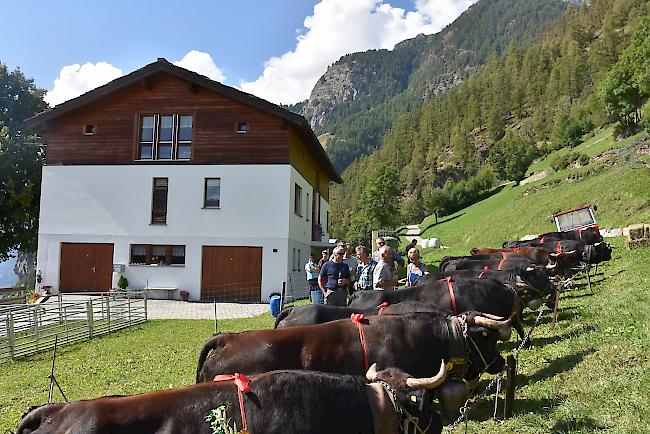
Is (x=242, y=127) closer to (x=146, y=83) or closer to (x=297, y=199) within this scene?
(x=297, y=199)

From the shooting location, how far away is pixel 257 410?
10.3 feet

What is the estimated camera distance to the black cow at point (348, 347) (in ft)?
15.8

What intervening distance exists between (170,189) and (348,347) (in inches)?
822

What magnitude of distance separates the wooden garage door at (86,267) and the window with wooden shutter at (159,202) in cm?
239

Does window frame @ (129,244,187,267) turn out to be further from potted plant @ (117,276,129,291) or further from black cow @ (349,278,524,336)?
black cow @ (349,278,524,336)

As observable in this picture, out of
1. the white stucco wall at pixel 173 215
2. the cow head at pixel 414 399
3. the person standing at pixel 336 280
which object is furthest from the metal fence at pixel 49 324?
the cow head at pixel 414 399

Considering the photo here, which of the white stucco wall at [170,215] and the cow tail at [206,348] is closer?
the cow tail at [206,348]

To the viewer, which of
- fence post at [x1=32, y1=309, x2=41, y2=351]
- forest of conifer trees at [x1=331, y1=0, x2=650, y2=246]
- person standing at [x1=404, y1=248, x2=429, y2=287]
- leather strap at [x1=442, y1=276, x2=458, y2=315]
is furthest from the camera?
forest of conifer trees at [x1=331, y1=0, x2=650, y2=246]

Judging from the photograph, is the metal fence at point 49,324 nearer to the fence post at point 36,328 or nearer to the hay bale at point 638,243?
the fence post at point 36,328

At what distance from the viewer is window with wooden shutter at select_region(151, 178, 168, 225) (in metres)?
24.5

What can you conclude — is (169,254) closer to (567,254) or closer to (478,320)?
(567,254)

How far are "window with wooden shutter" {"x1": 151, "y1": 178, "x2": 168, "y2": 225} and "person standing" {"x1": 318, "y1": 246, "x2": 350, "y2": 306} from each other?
16.1 m

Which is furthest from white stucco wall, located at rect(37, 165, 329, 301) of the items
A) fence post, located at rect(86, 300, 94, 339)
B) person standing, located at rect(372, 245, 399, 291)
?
person standing, located at rect(372, 245, 399, 291)

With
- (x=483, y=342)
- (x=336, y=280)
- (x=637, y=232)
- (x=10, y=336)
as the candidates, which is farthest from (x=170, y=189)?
(x=483, y=342)
